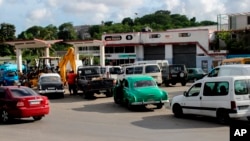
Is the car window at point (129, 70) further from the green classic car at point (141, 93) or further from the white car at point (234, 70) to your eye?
A: the green classic car at point (141, 93)

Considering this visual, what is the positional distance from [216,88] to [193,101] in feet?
4.26

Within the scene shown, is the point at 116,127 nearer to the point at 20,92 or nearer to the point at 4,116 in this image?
the point at 20,92

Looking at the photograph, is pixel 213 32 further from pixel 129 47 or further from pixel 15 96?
pixel 15 96

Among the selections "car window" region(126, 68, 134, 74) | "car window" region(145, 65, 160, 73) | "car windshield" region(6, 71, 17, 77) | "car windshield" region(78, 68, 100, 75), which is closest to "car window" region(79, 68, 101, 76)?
"car windshield" region(78, 68, 100, 75)

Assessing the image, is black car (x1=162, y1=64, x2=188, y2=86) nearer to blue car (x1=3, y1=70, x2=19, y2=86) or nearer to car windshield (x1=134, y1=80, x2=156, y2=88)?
blue car (x1=3, y1=70, x2=19, y2=86)

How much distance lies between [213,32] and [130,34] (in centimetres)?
1211

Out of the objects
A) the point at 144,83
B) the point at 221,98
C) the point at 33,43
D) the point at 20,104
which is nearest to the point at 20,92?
the point at 20,104

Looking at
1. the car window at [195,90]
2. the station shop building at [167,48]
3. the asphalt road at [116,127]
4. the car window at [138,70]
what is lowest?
the asphalt road at [116,127]

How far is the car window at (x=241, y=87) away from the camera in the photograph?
14.1m

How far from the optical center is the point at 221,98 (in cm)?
A: 1444

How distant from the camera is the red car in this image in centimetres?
1588

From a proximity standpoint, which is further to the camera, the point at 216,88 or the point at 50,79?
the point at 50,79

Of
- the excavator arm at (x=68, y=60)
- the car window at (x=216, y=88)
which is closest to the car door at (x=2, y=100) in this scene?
the car window at (x=216, y=88)

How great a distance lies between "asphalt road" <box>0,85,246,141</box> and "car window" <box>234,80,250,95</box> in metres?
1.28
